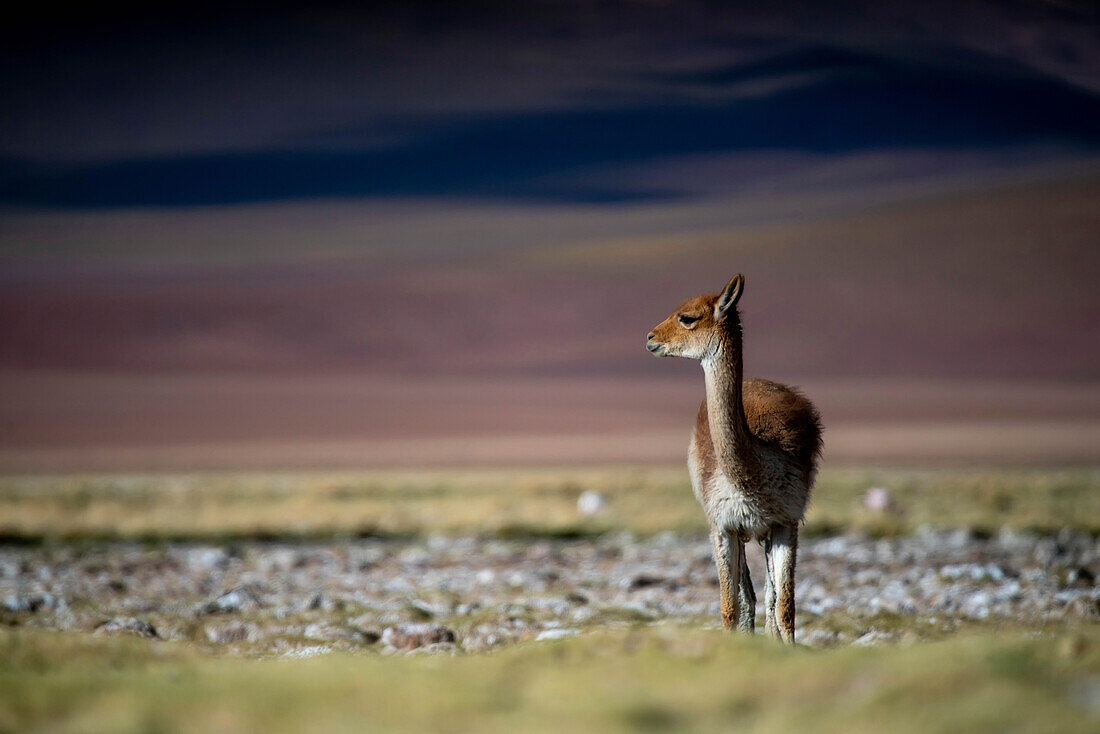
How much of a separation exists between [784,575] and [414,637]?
3.55 m

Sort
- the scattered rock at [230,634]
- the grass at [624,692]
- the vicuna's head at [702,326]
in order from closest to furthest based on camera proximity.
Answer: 1. the grass at [624,692]
2. the vicuna's head at [702,326]
3. the scattered rock at [230,634]

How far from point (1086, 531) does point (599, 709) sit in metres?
20.3

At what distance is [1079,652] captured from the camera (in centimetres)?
421

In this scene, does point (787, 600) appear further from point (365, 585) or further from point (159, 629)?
point (365, 585)

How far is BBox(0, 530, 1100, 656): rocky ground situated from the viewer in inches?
379

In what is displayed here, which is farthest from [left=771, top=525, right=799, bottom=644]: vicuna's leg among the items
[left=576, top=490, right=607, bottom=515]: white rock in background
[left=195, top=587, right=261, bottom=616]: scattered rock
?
[left=576, top=490, right=607, bottom=515]: white rock in background

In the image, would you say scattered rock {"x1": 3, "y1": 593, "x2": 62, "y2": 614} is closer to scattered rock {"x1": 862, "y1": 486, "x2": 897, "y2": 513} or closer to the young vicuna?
the young vicuna

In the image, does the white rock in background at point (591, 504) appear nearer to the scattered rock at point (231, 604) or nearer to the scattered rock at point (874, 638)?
the scattered rock at point (231, 604)

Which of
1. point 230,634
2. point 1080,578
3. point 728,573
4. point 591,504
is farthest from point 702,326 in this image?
point 591,504

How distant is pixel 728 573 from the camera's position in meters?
7.83

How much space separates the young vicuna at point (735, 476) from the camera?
770 centimetres

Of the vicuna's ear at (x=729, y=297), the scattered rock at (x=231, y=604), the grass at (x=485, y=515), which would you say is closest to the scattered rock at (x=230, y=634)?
the scattered rock at (x=231, y=604)

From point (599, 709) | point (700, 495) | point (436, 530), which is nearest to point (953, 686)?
point (599, 709)

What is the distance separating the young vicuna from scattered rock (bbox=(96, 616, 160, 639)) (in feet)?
18.7
